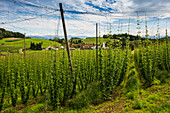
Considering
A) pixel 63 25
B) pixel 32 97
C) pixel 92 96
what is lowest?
pixel 32 97

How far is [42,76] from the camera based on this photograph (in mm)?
9164

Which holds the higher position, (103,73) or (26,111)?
(103,73)

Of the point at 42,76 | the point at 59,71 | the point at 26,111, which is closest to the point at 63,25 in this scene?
the point at 59,71

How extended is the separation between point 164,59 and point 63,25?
28.7ft

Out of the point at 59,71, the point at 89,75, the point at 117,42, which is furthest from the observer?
the point at 89,75

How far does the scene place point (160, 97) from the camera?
16.9 feet

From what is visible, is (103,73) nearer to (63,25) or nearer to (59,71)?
(59,71)

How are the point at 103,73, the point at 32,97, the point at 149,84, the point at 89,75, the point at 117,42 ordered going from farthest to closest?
the point at 89,75 < the point at 32,97 < the point at 117,42 < the point at 149,84 < the point at 103,73

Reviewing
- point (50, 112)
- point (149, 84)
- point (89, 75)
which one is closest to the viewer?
point (50, 112)

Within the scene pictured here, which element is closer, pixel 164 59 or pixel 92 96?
pixel 92 96

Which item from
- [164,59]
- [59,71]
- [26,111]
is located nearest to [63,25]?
[59,71]

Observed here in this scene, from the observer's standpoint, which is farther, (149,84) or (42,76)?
(42,76)

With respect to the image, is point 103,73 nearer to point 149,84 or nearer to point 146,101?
point 146,101

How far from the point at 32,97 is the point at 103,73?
577 cm
